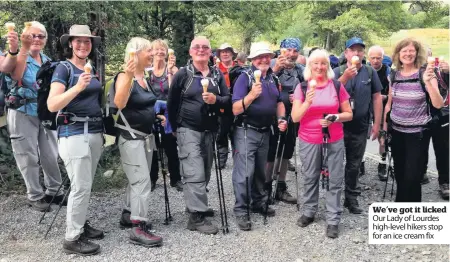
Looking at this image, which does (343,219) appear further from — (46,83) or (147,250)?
(46,83)

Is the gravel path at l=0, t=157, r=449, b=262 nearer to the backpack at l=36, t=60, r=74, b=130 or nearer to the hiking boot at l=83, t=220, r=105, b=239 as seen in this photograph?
the hiking boot at l=83, t=220, r=105, b=239

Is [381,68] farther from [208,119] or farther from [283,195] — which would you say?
[208,119]

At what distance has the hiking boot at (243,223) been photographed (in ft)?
17.1

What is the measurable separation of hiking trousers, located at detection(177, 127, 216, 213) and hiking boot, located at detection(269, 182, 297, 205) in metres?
1.59

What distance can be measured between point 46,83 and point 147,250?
2.03m

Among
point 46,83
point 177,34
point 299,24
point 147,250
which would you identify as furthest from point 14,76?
point 299,24

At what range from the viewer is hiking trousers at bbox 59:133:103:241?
14.1 feet

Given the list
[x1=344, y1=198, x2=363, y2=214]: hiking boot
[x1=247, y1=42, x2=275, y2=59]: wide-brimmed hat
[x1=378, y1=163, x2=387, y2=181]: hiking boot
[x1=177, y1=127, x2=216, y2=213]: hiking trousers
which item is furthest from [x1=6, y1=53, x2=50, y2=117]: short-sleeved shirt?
[x1=378, y1=163, x2=387, y2=181]: hiking boot

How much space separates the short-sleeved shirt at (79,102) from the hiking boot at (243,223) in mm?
2074

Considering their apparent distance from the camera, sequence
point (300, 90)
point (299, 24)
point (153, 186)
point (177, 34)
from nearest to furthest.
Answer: point (300, 90)
point (153, 186)
point (177, 34)
point (299, 24)

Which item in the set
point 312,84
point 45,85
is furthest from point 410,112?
point 45,85

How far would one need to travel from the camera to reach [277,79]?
5.48 metres

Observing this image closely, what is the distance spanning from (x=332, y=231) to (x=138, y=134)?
98.6 inches

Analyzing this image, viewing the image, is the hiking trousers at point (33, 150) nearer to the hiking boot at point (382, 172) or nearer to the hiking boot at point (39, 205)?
the hiking boot at point (39, 205)
